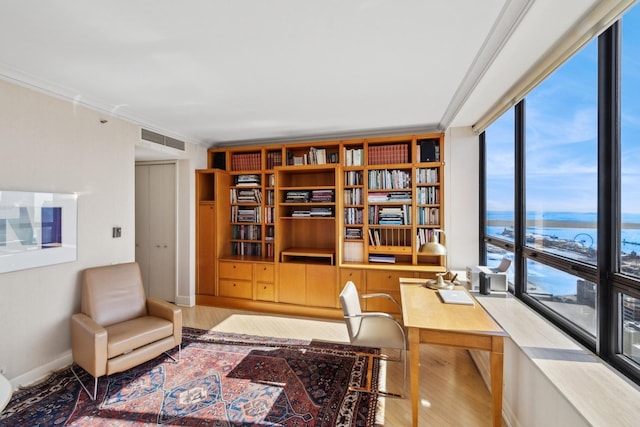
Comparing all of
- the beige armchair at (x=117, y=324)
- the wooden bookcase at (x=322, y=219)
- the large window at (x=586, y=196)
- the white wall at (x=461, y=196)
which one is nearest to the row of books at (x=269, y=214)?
the wooden bookcase at (x=322, y=219)

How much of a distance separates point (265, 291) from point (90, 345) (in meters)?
2.14

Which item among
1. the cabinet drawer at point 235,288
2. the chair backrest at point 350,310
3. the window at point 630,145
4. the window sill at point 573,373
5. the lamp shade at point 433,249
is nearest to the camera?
the window sill at point 573,373

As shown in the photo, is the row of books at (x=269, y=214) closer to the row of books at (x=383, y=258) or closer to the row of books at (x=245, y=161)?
the row of books at (x=245, y=161)

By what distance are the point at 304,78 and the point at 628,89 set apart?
6.66 ft

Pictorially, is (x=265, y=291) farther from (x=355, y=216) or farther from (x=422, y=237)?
(x=422, y=237)

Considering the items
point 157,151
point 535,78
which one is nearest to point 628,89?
point 535,78

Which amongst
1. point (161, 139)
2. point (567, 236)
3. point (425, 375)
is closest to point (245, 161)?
point (161, 139)

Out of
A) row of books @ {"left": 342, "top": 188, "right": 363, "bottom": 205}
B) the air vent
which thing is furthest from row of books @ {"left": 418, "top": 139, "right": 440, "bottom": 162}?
the air vent

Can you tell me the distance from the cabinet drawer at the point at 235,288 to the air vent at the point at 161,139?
82.6 inches

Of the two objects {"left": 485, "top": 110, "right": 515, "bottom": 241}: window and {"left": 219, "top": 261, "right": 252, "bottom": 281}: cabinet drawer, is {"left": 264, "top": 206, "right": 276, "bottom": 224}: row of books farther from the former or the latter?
{"left": 485, "top": 110, "right": 515, "bottom": 241}: window

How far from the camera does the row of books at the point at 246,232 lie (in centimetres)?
444

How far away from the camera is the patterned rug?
1925 millimetres

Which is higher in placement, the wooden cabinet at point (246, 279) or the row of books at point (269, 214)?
the row of books at point (269, 214)

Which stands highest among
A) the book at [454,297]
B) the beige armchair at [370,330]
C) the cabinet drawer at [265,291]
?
the book at [454,297]
